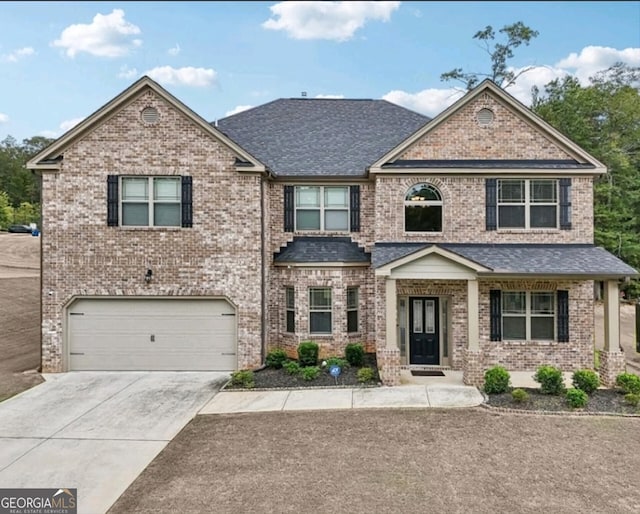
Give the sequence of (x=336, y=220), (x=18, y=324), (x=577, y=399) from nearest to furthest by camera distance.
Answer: (x=577, y=399)
(x=336, y=220)
(x=18, y=324)

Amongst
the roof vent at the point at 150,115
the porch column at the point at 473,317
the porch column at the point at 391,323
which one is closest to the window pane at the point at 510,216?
the porch column at the point at 473,317

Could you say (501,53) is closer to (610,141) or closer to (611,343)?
(610,141)

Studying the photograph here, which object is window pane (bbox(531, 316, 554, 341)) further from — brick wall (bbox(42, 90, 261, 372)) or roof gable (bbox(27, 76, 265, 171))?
roof gable (bbox(27, 76, 265, 171))

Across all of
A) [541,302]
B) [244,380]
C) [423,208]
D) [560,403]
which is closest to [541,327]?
[541,302]

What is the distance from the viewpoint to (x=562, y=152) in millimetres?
12711

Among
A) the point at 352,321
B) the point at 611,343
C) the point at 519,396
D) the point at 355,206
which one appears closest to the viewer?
the point at 519,396

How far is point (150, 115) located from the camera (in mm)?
12477

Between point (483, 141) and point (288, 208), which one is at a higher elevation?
point (483, 141)

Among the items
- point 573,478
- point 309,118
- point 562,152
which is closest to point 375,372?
point 573,478

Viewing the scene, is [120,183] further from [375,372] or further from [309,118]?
[375,372]

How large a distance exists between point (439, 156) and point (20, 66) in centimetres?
1237

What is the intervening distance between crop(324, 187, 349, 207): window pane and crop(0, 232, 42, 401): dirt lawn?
9.76 meters

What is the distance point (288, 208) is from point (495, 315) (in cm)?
711

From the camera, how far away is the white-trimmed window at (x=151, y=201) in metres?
12.6
